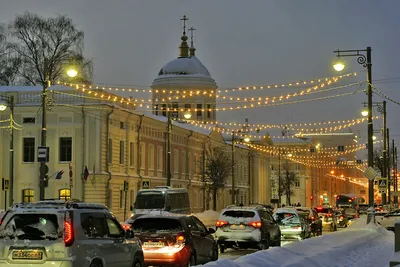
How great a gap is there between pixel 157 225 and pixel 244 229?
7.85 m

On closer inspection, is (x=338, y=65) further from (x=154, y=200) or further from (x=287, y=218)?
(x=154, y=200)

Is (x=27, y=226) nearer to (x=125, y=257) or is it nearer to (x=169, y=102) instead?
(x=125, y=257)

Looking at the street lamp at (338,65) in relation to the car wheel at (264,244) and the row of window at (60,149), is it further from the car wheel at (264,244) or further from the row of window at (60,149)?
the row of window at (60,149)

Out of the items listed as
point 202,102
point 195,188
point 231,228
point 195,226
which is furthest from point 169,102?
point 195,226

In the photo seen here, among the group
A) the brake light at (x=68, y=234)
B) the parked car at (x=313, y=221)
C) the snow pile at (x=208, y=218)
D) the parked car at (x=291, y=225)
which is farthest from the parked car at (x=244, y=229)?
the snow pile at (x=208, y=218)

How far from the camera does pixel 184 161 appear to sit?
74.3m

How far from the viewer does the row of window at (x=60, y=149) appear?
182 feet

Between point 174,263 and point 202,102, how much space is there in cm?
7053

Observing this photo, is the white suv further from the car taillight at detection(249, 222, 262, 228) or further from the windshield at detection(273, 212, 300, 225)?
the windshield at detection(273, 212, 300, 225)

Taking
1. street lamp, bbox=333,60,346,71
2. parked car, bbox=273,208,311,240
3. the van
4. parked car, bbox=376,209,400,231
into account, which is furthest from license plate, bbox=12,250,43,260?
parked car, bbox=376,209,400,231

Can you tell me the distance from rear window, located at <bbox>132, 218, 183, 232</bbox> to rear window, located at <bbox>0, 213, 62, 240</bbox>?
19.1 feet

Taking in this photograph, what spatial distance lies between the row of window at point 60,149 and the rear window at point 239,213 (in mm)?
29140

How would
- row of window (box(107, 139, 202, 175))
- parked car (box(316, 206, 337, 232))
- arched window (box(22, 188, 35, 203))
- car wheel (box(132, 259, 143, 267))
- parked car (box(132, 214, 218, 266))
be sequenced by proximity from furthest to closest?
1. row of window (box(107, 139, 202, 175))
2. arched window (box(22, 188, 35, 203))
3. parked car (box(316, 206, 337, 232))
4. parked car (box(132, 214, 218, 266))
5. car wheel (box(132, 259, 143, 267))

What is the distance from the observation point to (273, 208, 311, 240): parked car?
34188mm
